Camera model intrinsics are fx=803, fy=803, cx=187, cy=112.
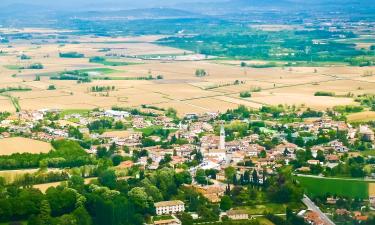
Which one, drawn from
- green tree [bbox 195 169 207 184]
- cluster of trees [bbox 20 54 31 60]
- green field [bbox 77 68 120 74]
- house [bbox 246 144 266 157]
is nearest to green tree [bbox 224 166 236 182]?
green tree [bbox 195 169 207 184]

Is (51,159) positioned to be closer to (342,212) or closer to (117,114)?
(117,114)

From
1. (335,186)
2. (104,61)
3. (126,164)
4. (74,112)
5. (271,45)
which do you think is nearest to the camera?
(335,186)

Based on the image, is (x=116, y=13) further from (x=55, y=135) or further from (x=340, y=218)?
(x=340, y=218)

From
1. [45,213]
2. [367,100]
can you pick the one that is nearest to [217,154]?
[45,213]

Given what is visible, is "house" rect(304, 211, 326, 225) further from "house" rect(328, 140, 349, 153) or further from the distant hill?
the distant hill

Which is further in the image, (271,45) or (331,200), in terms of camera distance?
(271,45)

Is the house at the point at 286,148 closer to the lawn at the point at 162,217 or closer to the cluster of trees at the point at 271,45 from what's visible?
the lawn at the point at 162,217

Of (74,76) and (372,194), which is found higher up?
(74,76)

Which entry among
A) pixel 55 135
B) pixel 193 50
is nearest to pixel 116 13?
pixel 193 50
